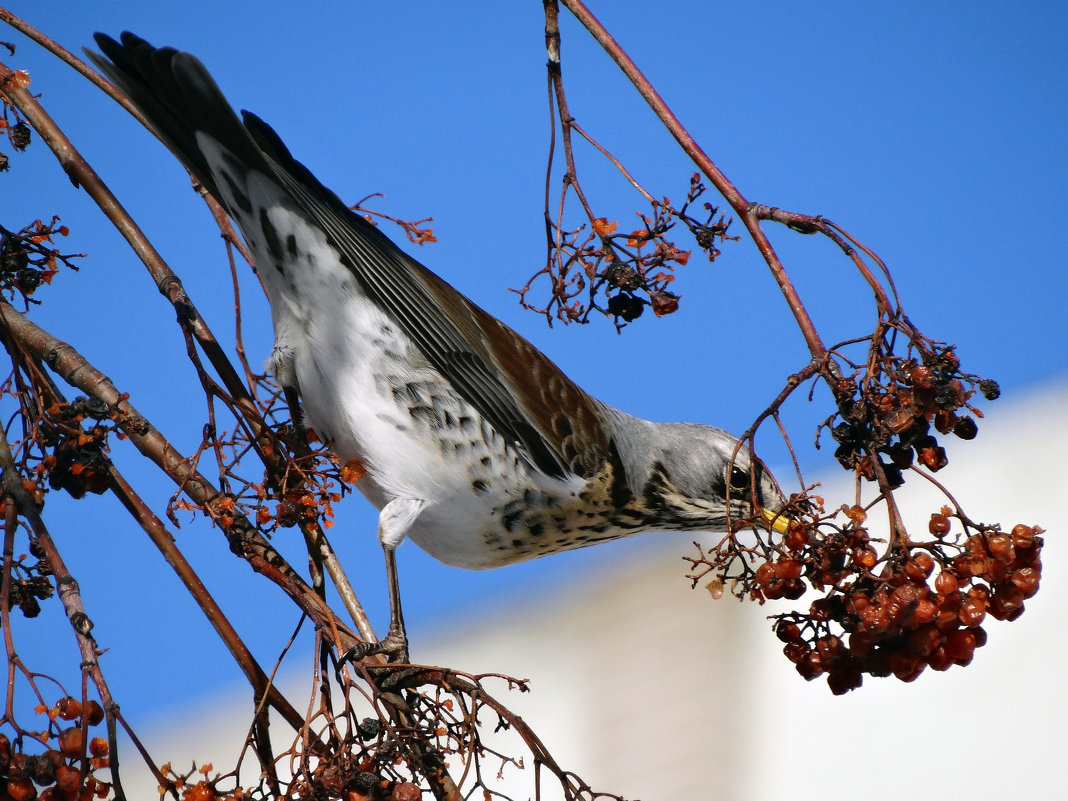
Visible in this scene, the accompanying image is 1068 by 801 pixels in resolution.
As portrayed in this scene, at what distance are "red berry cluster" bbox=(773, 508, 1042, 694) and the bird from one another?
82 centimetres

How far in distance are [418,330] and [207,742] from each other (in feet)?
29.5

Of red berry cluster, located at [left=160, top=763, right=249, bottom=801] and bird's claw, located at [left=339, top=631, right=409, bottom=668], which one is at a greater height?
bird's claw, located at [left=339, top=631, right=409, bottom=668]

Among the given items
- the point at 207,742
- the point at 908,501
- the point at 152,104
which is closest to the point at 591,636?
the point at 908,501

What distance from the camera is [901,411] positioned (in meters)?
1.68

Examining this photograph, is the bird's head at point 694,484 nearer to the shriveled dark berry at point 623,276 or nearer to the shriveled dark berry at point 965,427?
the shriveled dark berry at point 623,276

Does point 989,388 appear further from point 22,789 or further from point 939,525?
point 22,789

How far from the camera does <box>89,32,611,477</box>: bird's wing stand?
2.43 meters

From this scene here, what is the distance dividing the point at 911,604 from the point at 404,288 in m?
1.48

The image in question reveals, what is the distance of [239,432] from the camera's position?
6.99 ft

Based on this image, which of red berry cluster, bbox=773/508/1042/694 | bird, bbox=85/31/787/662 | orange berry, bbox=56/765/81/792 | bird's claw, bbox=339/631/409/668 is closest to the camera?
orange berry, bbox=56/765/81/792

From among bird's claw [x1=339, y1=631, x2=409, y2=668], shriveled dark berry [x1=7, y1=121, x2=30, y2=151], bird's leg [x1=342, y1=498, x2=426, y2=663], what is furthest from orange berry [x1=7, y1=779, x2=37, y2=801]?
shriveled dark berry [x1=7, y1=121, x2=30, y2=151]

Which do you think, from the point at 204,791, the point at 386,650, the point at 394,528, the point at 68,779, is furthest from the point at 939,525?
the point at 394,528

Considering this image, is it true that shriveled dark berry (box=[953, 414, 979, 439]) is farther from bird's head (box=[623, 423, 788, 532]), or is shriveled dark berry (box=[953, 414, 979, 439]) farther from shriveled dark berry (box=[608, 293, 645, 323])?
bird's head (box=[623, 423, 788, 532])

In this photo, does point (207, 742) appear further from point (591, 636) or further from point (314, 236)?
point (314, 236)
